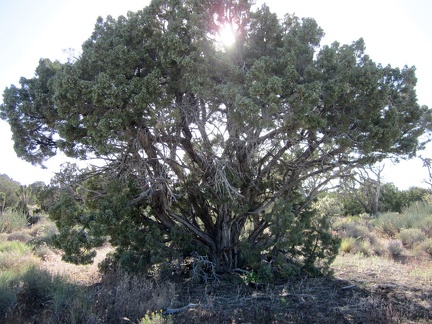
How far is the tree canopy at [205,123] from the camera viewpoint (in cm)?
659

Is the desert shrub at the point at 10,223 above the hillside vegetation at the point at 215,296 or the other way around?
above

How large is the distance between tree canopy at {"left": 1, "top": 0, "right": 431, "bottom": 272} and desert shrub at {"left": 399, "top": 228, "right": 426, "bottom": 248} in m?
6.94

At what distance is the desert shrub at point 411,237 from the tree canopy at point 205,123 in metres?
6.94

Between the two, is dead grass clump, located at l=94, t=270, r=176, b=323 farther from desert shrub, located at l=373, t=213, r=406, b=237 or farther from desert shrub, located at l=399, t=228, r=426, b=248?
desert shrub, located at l=373, t=213, r=406, b=237

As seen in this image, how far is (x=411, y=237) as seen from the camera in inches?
547

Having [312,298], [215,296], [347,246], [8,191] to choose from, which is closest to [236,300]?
[215,296]

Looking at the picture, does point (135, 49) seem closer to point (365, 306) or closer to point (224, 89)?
point (224, 89)

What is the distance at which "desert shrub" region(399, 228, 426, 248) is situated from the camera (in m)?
13.6

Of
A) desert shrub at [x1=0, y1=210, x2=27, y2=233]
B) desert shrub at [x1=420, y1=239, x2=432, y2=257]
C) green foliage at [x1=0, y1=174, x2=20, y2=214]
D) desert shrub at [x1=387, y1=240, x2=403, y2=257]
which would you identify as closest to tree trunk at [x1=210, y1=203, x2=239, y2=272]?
desert shrub at [x1=387, y1=240, x2=403, y2=257]

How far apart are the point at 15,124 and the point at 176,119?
359cm

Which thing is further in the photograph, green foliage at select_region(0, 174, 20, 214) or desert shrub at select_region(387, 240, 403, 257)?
green foliage at select_region(0, 174, 20, 214)

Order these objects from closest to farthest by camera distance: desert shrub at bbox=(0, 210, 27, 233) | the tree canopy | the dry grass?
1. the dry grass
2. the tree canopy
3. desert shrub at bbox=(0, 210, 27, 233)

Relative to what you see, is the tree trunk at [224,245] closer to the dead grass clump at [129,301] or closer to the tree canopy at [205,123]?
the tree canopy at [205,123]

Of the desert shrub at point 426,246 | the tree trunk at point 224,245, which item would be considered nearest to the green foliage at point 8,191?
the tree trunk at point 224,245
